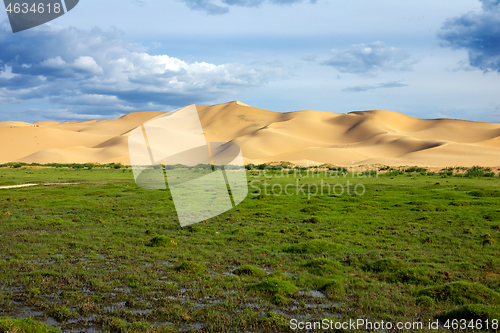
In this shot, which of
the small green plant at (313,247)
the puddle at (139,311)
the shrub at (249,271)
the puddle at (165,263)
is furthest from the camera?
the small green plant at (313,247)

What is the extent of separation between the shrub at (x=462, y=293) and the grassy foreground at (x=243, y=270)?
1.1 inches

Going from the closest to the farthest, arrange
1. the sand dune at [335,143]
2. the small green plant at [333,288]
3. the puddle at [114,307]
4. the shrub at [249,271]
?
the puddle at [114,307]
the small green plant at [333,288]
the shrub at [249,271]
the sand dune at [335,143]

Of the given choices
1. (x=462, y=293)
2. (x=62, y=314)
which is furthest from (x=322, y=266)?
(x=62, y=314)

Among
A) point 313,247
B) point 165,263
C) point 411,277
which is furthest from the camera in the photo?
point 313,247

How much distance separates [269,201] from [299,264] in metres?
18.6

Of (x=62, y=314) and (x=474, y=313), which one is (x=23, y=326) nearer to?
(x=62, y=314)

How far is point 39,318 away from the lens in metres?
8.85

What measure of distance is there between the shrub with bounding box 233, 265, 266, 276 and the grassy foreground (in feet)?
0.13

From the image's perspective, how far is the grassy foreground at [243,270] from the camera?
9.18m

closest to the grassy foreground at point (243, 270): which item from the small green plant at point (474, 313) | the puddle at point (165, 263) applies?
the small green plant at point (474, 313)

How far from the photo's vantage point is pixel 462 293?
33.8ft

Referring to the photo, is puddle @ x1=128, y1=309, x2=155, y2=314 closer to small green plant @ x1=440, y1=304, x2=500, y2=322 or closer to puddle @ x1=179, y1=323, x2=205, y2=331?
puddle @ x1=179, y1=323, x2=205, y2=331

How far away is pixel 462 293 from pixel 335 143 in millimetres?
160445

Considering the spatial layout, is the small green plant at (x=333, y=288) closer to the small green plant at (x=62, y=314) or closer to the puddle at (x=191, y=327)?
the puddle at (x=191, y=327)
